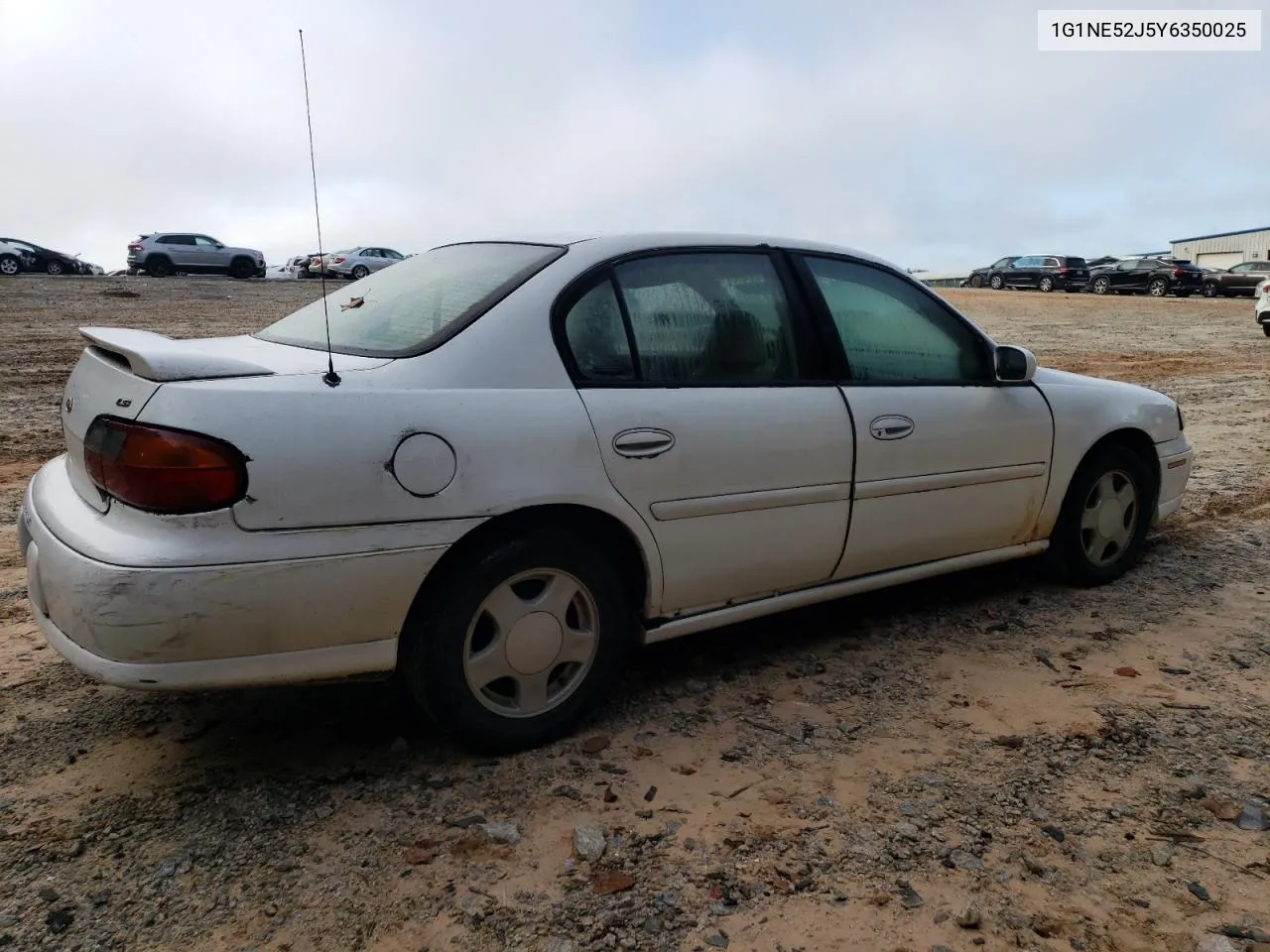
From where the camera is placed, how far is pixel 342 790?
2.63 m

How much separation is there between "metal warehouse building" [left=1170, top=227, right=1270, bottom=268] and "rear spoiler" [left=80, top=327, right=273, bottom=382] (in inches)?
2325

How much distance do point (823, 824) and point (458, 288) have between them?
189 centimetres

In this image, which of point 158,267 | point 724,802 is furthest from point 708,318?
point 158,267

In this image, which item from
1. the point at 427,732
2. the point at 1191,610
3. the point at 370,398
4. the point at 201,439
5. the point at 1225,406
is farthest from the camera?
the point at 1225,406

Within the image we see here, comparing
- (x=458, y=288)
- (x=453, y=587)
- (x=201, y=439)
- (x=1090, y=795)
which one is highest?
(x=458, y=288)

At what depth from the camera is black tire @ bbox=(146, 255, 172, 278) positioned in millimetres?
28091

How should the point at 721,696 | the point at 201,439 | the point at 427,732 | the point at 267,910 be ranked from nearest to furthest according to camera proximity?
the point at 267,910 < the point at 201,439 < the point at 427,732 < the point at 721,696

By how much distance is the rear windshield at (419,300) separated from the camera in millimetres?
2814

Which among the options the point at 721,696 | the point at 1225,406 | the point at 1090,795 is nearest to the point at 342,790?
the point at 721,696

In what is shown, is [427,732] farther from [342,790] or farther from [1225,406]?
[1225,406]

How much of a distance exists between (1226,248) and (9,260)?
202 feet

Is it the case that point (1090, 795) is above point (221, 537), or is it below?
below

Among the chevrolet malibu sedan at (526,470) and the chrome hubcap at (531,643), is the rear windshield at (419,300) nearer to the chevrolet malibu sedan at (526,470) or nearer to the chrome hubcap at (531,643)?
the chevrolet malibu sedan at (526,470)

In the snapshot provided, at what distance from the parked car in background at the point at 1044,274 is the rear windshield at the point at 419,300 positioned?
35738 millimetres
